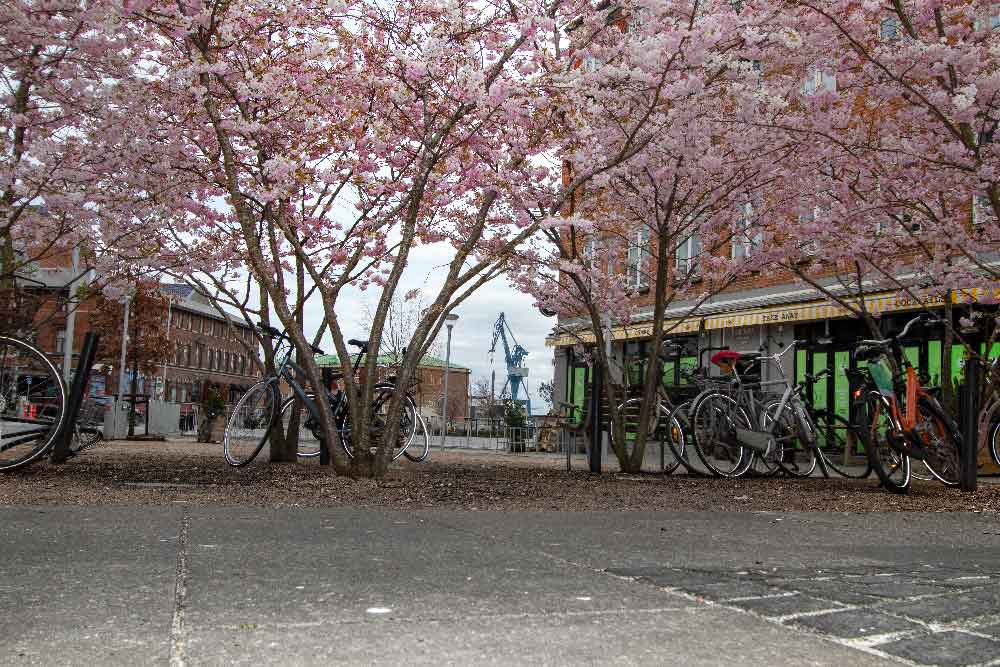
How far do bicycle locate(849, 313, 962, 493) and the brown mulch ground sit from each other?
0.23m

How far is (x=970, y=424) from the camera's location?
24.2 ft

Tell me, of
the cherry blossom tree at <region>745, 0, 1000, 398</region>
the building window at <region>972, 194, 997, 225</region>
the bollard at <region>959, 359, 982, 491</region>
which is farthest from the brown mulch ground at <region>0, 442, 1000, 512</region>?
the building window at <region>972, 194, 997, 225</region>

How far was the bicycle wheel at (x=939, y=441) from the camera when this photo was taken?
301 inches

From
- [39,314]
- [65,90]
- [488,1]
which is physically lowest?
[39,314]

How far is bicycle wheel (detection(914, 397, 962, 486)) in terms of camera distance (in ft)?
25.1

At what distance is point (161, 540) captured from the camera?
3762mm

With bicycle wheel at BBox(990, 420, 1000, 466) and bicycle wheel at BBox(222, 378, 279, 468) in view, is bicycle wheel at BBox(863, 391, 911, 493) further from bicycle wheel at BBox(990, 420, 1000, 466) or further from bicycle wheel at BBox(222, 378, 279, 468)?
bicycle wheel at BBox(222, 378, 279, 468)

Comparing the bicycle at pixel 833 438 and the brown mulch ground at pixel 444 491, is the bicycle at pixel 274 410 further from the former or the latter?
the bicycle at pixel 833 438

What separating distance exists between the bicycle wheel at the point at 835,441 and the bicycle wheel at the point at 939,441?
2156 mm

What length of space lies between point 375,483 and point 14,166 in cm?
429

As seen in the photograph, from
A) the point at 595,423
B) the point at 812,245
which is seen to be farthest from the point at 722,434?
the point at 812,245

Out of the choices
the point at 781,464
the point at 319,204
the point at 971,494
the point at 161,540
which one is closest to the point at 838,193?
the point at 781,464

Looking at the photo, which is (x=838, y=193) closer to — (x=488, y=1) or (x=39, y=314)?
(x=488, y=1)

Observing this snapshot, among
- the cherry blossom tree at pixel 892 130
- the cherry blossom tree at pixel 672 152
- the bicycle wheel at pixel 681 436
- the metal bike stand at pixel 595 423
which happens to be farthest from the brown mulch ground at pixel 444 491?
the cherry blossom tree at pixel 892 130
